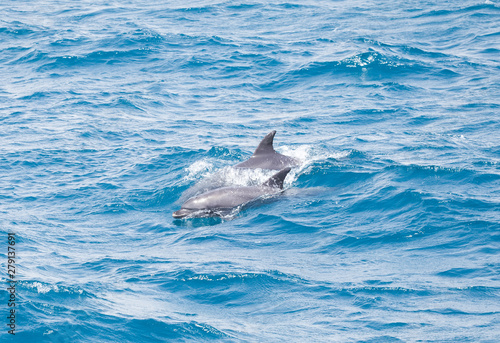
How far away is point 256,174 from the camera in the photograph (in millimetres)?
21016

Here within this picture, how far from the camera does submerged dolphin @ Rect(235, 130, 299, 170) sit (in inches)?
841

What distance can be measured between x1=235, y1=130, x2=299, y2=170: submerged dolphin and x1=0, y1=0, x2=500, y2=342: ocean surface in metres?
0.40

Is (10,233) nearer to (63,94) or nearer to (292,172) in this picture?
(292,172)

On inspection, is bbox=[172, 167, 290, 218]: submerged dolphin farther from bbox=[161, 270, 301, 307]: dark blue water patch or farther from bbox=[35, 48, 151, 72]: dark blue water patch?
bbox=[35, 48, 151, 72]: dark blue water patch

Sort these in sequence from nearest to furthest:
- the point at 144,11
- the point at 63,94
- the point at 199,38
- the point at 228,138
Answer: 1. the point at 228,138
2. the point at 63,94
3. the point at 199,38
4. the point at 144,11

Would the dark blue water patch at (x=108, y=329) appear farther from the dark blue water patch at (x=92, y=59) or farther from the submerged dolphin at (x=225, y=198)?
the dark blue water patch at (x=92, y=59)

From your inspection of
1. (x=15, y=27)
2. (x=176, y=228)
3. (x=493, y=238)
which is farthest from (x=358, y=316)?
(x=15, y=27)

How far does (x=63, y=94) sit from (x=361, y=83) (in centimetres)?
1276

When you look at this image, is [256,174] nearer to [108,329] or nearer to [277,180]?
[277,180]

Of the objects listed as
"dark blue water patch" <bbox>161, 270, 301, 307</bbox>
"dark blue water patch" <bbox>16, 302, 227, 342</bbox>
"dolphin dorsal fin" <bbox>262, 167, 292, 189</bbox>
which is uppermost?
"dolphin dorsal fin" <bbox>262, 167, 292, 189</bbox>

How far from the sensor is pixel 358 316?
43.6 feet

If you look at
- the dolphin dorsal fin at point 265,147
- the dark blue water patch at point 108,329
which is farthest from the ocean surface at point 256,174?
the dolphin dorsal fin at point 265,147

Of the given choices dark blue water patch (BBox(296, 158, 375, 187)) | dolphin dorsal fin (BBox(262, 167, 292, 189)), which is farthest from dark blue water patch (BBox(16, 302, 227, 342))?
dark blue water patch (BBox(296, 158, 375, 187))

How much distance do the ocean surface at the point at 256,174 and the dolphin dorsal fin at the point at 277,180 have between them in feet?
1.40
